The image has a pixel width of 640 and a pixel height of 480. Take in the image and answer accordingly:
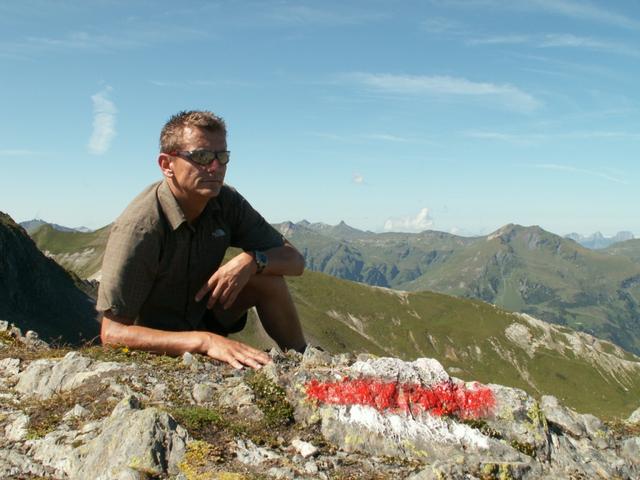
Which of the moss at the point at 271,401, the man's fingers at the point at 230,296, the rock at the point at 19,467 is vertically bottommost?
the rock at the point at 19,467

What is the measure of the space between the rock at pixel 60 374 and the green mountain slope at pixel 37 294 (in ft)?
272

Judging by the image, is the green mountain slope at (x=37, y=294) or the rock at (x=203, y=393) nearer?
the rock at (x=203, y=393)

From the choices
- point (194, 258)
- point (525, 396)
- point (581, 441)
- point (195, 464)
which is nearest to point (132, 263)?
point (194, 258)

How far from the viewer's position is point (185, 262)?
30.7ft

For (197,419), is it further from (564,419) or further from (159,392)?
(564,419)

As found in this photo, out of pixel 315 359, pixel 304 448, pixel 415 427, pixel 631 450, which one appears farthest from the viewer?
pixel 315 359

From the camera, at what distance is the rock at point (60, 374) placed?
321 inches

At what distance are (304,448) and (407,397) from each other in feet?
5.16

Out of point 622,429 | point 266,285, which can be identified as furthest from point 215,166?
point 622,429

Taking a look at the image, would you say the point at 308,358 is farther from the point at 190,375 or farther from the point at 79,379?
the point at 79,379

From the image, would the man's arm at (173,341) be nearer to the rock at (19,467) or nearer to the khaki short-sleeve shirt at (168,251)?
the khaki short-sleeve shirt at (168,251)

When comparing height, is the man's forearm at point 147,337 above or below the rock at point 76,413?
above

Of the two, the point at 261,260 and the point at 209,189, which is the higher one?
the point at 209,189

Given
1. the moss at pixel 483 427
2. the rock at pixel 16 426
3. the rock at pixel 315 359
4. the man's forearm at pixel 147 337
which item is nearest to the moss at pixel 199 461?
the rock at pixel 16 426
